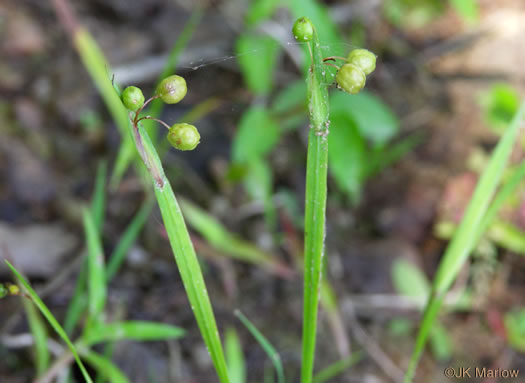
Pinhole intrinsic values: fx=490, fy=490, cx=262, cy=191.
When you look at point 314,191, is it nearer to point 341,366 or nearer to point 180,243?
point 180,243

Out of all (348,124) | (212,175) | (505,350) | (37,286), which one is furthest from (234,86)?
(505,350)

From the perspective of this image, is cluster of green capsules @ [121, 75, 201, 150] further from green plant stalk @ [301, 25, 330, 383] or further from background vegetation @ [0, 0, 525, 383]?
background vegetation @ [0, 0, 525, 383]

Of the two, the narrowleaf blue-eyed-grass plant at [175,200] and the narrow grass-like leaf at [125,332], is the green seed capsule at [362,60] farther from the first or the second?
the narrow grass-like leaf at [125,332]

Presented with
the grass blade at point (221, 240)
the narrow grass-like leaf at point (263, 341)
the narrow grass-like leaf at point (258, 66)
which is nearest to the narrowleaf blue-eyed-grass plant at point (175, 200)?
the narrow grass-like leaf at point (263, 341)

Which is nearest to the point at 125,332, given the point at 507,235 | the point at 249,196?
the point at 249,196

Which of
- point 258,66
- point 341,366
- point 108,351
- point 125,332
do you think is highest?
point 258,66

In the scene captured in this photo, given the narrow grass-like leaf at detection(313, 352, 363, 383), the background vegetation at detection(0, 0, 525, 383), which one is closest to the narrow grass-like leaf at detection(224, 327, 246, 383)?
the background vegetation at detection(0, 0, 525, 383)
